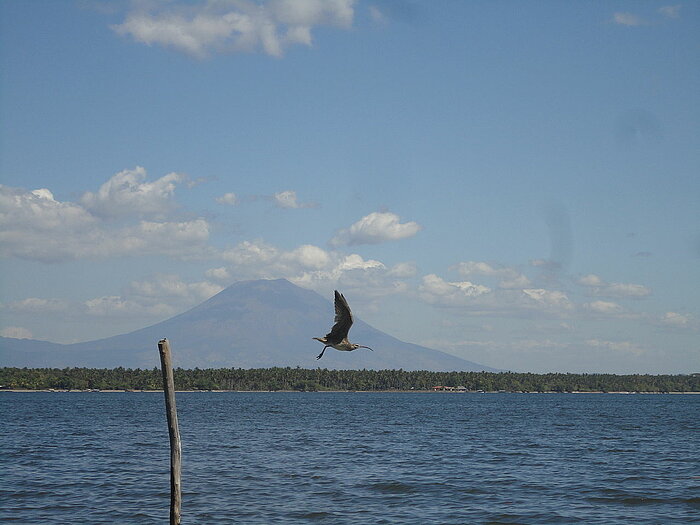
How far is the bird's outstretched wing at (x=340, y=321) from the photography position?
19622 millimetres

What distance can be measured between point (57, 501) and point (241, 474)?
10.0 meters

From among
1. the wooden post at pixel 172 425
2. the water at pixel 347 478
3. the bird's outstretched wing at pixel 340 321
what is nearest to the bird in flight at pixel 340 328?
the bird's outstretched wing at pixel 340 321

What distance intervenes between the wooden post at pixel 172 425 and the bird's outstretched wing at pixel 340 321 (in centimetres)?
418

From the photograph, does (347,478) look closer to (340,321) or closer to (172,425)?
(172,425)

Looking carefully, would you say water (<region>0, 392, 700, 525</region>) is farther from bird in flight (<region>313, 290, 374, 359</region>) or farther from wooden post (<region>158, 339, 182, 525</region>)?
bird in flight (<region>313, 290, 374, 359</region>)

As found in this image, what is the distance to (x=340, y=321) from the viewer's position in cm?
1986

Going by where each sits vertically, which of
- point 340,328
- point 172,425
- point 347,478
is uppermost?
point 340,328

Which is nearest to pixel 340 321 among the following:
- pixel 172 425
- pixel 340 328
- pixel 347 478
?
pixel 340 328

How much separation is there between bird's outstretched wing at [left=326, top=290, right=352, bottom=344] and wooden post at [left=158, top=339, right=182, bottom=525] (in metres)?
4.18

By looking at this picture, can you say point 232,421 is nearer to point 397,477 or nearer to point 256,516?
point 397,477

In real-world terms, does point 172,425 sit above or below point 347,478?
above

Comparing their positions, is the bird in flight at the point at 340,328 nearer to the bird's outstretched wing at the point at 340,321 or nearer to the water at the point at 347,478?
the bird's outstretched wing at the point at 340,321

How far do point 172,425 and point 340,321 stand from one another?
585cm

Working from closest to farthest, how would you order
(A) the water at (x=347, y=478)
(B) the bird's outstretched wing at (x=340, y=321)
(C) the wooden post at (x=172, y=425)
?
(B) the bird's outstretched wing at (x=340, y=321)
(C) the wooden post at (x=172, y=425)
(A) the water at (x=347, y=478)
